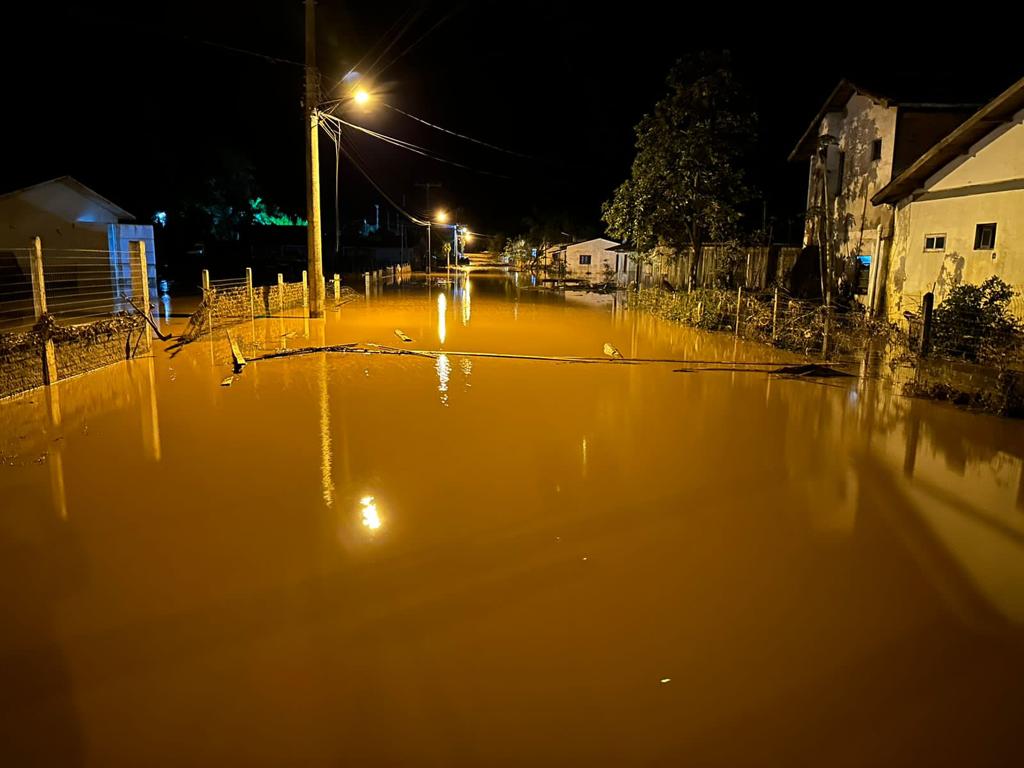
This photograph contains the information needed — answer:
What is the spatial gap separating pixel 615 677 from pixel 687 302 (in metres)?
16.8

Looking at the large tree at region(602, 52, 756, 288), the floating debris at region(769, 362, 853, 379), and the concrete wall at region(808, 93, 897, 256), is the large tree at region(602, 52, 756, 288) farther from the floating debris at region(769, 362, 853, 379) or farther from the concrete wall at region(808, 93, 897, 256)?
the floating debris at region(769, 362, 853, 379)

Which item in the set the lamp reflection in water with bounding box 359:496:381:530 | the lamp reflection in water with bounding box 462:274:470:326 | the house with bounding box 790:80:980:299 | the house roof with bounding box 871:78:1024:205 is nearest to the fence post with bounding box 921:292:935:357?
the house roof with bounding box 871:78:1024:205

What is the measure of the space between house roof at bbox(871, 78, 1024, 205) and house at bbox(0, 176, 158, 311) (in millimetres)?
19351

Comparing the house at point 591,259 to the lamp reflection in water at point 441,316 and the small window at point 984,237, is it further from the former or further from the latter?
the small window at point 984,237

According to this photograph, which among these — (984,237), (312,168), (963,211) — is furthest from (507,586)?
(312,168)

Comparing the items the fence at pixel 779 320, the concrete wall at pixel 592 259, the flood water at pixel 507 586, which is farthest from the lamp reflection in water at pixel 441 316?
the concrete wall at pixel 592 259

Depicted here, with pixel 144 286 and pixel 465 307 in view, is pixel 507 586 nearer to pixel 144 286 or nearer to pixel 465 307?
pixel 144 286

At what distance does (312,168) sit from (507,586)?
Answer: 1672 cm

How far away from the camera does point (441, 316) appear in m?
21.7

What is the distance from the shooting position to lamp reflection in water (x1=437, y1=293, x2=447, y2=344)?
1697 cm

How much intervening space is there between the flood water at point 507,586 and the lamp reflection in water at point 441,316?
787 cm

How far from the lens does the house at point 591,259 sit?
47219 mm

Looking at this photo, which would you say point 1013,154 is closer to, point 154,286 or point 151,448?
point 151,448

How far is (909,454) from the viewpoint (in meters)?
7.54
